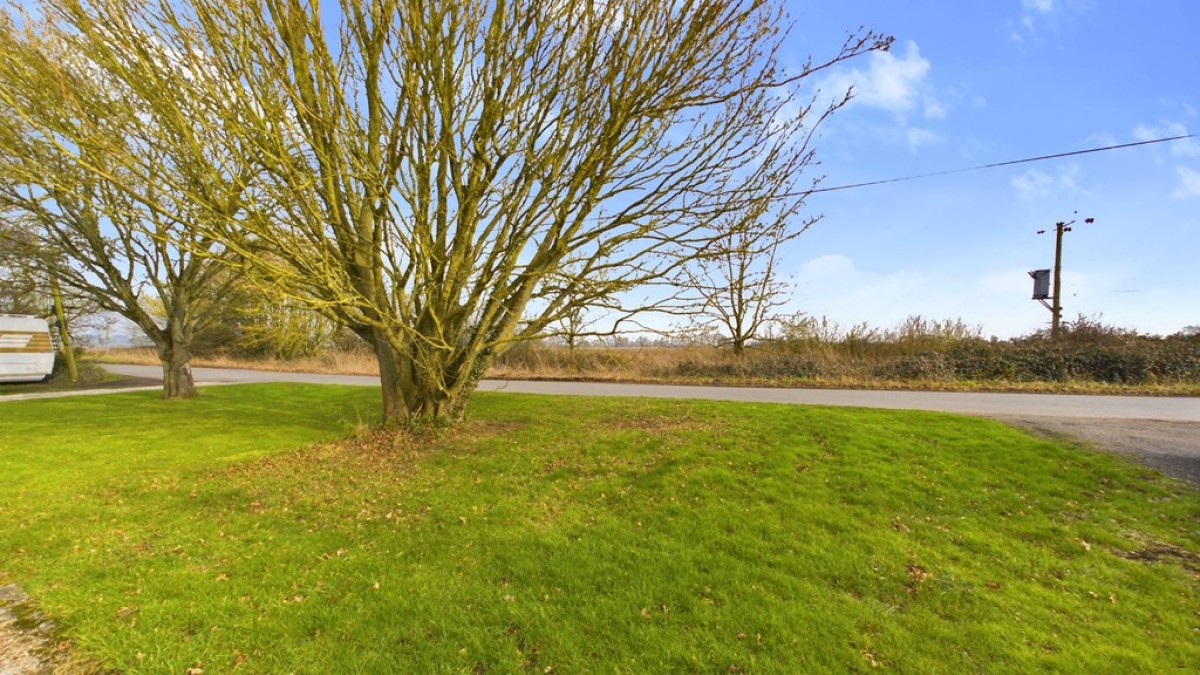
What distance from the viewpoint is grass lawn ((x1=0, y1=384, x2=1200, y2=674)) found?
3.03 metres

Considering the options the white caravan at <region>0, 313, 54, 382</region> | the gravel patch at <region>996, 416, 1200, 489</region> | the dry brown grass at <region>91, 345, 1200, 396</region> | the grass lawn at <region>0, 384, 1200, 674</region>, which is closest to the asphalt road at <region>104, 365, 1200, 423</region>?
the gravel patch at <region>996, 416, 1200, 489</region>

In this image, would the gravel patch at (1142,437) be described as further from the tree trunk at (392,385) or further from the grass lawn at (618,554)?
the tree trunk at (392,385)

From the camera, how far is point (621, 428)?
8.81 metres

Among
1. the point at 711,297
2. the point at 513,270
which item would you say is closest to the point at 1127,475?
the point at 711,297

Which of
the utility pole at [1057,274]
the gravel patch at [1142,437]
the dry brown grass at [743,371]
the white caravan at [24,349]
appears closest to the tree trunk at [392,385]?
the dry brown grass at [743,371]

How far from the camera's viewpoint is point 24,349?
55.3 feet

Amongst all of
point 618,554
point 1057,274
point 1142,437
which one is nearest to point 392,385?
point 618,554

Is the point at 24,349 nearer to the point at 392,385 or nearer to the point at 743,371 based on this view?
the point at 392,385

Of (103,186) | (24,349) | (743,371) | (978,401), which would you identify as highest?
(103,186)

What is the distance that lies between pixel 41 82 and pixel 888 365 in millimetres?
21579

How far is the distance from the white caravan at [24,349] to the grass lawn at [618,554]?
518 inches

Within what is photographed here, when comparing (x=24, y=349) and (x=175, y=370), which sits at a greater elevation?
(x=24, y=349)

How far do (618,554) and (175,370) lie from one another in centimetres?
1599

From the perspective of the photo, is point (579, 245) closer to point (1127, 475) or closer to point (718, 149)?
point (718, 149)
